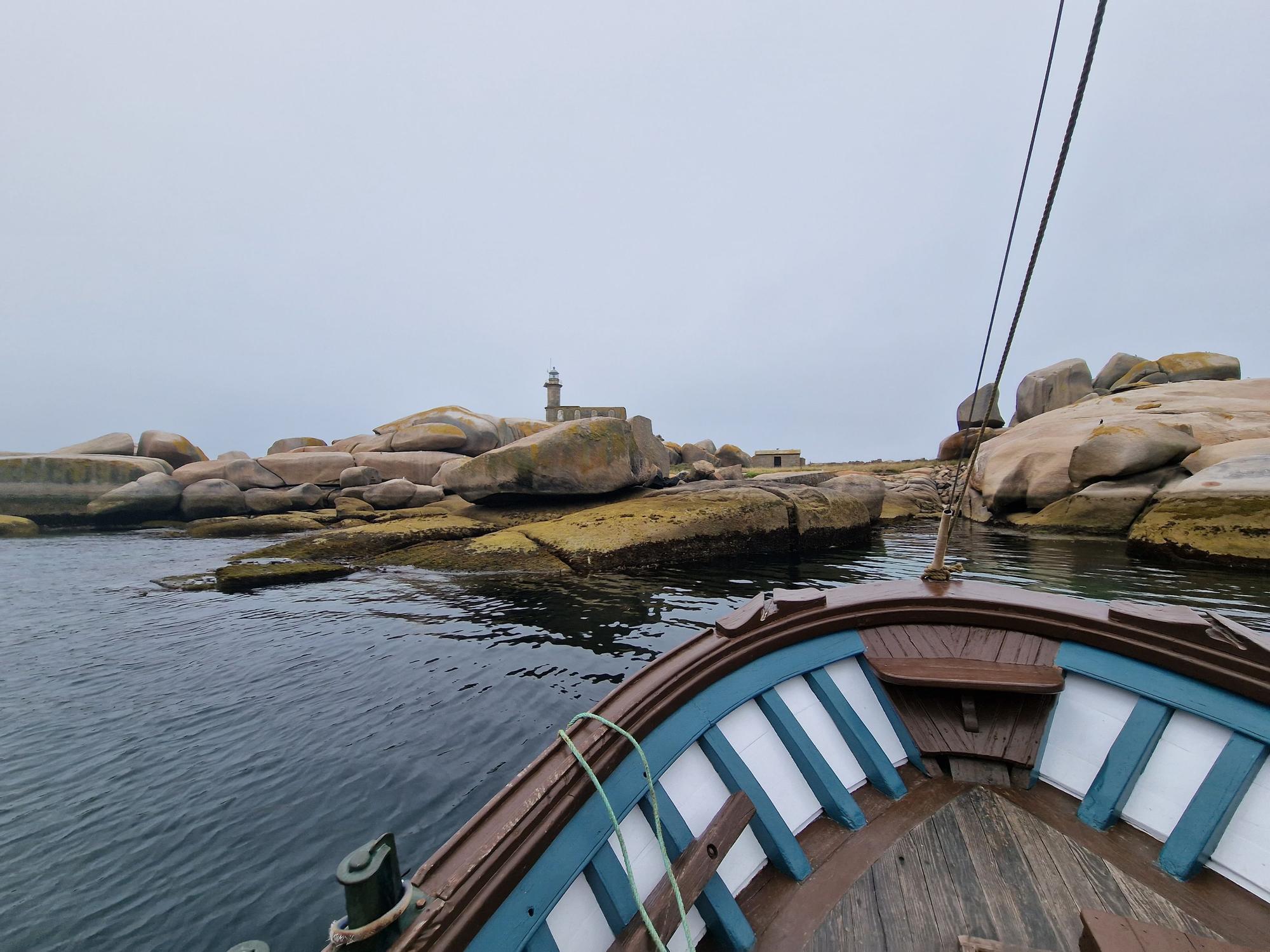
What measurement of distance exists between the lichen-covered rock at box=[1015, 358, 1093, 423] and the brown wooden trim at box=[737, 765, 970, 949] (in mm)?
35920

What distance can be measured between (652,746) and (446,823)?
2.27 metres

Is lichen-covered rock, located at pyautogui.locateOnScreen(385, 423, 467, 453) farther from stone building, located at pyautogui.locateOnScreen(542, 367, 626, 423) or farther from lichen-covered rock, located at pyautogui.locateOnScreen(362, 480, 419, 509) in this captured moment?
stone building, located at pyautogui.locateOnScreen(542, 367, 626, 423)

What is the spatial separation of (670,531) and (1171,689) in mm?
9626

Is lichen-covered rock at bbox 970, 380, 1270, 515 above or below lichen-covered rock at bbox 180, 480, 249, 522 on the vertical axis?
above

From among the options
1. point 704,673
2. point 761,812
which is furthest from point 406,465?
point 761,812

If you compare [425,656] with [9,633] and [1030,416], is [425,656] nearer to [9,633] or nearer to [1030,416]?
[9,633]

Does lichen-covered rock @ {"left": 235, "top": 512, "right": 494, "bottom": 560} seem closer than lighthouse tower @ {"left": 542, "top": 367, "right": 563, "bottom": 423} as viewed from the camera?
Yes

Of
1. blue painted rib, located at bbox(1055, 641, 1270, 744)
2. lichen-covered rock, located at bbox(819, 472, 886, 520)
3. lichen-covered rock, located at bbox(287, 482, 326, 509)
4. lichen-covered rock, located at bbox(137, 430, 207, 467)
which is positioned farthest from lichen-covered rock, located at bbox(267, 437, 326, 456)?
blue painted rib, located at bbox(1055, 641, 1270, 744)

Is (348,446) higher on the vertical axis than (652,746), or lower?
higher

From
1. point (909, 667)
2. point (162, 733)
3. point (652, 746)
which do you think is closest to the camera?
point (652, 746)

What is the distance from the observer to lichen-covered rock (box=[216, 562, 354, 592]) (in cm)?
1023

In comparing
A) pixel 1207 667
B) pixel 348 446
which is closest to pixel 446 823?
pixel 1207 667

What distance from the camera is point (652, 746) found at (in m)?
2.11

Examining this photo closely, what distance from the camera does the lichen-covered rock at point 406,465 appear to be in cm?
2670
